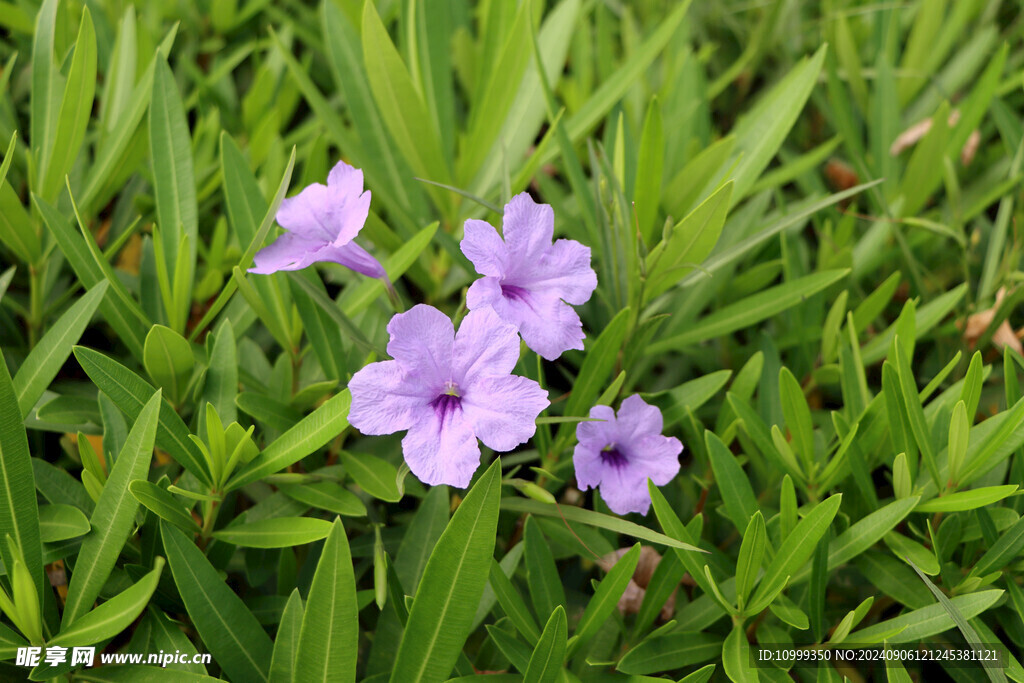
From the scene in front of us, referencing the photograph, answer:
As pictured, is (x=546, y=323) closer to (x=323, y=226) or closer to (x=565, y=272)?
(x=565, y=272)

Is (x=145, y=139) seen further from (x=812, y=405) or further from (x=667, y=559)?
(x=812, y=405)

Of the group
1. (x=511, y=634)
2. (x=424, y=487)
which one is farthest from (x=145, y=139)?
(x=511, y=634)

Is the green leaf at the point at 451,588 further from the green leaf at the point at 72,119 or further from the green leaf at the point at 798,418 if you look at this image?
the green leaf at the point at 72,119

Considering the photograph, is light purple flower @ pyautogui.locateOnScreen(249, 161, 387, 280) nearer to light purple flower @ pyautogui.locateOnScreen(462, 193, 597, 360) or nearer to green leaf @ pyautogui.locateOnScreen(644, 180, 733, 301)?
light purple flower @ pyautogui.locateOnScreen(462, 193, 597, 360)

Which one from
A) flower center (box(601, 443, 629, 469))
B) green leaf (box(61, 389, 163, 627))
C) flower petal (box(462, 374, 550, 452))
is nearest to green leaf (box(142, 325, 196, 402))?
green leaf (box(61, 389, 163, 627))

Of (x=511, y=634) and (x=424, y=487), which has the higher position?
(x=424, y=487)

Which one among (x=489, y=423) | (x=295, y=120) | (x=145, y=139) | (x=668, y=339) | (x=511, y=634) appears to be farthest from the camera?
(x=295, y=120)
